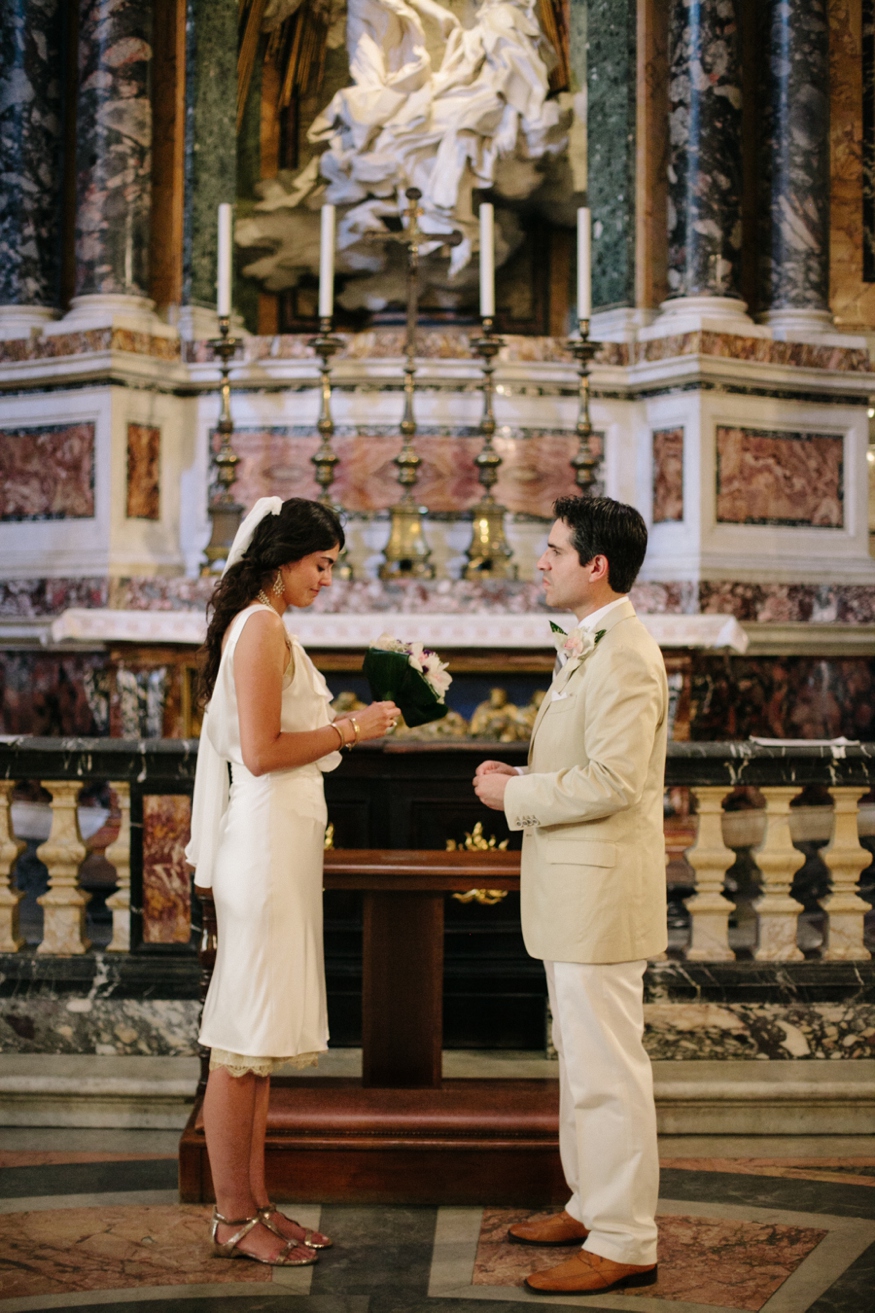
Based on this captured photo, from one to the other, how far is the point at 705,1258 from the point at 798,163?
5997 mm

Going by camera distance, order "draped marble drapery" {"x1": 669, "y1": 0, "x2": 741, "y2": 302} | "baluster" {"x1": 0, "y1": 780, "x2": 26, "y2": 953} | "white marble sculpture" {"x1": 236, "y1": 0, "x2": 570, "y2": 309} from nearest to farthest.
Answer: "baluster" {"x1": 0, "y1": 780, "x2": 26, "y2": 953}
"draped marble drapery" {"x1": 669, "y1": 0, "x2": 741, "y2": 302}
"white marble sculpture" {"x1": 236, "y1": 0, "x2": 570, "y2": 309}

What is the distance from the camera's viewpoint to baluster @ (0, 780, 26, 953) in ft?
15.0

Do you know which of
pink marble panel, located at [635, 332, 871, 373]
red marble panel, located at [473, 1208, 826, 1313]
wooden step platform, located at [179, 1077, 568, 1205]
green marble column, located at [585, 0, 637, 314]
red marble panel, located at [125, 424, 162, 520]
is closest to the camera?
red marble panel, located at [473, 1208, 826, 1313]

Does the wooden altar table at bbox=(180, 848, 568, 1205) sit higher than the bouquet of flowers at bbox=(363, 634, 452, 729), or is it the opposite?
the bouquet of flowers at bbox=(363, 634, 452, 729)

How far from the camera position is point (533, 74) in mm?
8141

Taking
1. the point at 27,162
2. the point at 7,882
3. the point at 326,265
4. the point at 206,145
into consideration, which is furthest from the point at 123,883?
the point at 206,145

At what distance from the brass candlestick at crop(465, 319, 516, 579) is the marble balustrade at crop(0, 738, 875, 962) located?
2.65 meters

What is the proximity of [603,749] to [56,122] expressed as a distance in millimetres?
6184

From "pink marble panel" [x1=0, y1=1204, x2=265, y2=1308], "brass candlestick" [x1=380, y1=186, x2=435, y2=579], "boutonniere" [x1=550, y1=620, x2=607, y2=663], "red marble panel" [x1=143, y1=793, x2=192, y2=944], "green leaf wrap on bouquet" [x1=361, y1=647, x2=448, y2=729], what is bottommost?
"pink marble panel" [x1=0, y1=1204, x2=265, y2=1308]

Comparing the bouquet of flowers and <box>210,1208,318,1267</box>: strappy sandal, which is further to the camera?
the bouquet of flowers

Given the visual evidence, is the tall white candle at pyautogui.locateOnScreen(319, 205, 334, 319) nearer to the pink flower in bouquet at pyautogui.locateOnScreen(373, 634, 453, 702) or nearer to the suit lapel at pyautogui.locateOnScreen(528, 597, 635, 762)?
the pink flower in bouquet at pyautogui.locateOnScreen(373, 634, 453, 702)

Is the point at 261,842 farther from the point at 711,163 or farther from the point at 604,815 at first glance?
the point at 711,163

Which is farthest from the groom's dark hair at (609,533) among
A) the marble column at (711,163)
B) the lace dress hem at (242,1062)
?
the marble column at (711,163)

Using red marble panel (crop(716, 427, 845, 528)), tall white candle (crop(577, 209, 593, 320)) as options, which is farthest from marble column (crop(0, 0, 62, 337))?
red marble panel (crop(716, 427, 845, 528))
